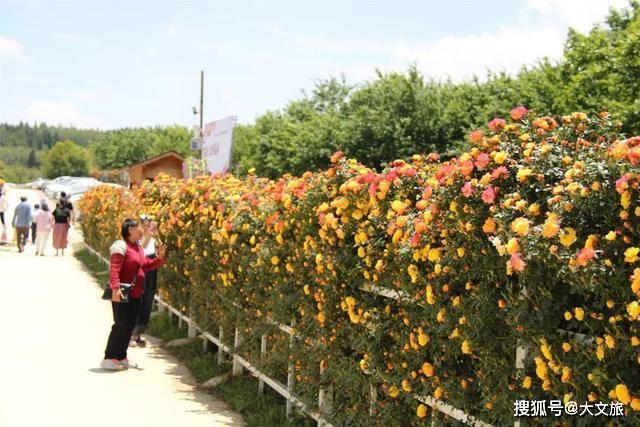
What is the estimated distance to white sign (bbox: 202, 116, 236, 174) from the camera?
51.4ft

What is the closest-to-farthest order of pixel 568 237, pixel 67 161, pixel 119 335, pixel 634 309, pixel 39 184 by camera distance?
pixel 634 309 < pixel 568 237 < pixel 119 335 < pixel 39 184 < pixel 67 161

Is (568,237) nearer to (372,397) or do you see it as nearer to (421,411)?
(421,411)

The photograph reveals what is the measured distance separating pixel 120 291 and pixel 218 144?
8.96m

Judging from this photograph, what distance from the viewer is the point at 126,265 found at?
805 cm

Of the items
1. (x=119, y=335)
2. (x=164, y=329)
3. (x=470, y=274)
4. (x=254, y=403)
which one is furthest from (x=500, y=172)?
(x=164, y=329)

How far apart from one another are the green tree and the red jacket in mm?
141935

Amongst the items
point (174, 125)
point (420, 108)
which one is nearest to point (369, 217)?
point (420, 108)

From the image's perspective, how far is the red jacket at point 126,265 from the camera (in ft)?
25.8

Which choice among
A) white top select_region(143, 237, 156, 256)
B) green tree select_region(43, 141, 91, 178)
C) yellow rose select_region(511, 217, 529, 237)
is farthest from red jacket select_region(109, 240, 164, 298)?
green tree select_region(43, 141, 91, 178)

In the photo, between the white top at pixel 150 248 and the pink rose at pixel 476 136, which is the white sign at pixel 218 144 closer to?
the white top at pixel 150 248

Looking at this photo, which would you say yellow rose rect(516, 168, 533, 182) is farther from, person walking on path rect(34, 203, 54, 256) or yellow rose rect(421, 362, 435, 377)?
person walking on path rect(34, 203, 54, 256)

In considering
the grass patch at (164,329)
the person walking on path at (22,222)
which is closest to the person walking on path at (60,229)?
the person walking on path at (22,222)

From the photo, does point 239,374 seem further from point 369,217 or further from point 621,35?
point 621,35

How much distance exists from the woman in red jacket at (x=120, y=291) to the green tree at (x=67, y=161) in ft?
466
